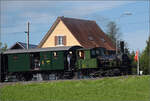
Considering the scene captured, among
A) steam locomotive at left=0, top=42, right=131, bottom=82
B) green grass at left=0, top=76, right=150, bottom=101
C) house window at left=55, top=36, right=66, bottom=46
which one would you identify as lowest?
green grass at left=0, top=76, right=150, bottom=101

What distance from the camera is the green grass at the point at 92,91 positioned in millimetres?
14310

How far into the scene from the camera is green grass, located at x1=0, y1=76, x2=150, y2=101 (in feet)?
46.9

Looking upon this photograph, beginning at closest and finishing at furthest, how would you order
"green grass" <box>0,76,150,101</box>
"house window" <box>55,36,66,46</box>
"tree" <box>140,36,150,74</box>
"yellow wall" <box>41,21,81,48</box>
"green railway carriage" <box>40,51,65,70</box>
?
"green grass" <box>0,76,150,101</box>, "green railway carriage" <box>40,51,65,70</box>, "yellow wall" <box>41,21,81,48</box>, "house window" <box>55,36,66,46</box>, "tree" <box>140,36,150,74</box>

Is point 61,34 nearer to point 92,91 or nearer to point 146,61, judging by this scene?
point 146,61

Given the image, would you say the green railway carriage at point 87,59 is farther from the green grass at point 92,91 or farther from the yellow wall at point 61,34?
the yellow wall at point 61,34

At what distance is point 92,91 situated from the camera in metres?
16.1

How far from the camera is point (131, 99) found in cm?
1348

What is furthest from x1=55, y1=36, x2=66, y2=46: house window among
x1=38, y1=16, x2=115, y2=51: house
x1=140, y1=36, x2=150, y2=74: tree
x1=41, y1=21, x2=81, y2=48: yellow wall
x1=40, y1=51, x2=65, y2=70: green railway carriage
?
x1=40, y1=51, x2=65, y2=70: green railway carriage

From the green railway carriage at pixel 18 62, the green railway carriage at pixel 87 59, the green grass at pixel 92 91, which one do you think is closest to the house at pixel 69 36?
the green railway carriage at pixel 87 59

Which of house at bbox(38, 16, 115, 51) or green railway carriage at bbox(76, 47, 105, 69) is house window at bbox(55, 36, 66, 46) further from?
green railway carriage at bbox(76, 47, 105, 69)

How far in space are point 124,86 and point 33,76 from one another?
522 inches

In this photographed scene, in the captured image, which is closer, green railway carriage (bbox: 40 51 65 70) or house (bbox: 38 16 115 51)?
green railway carriage (bbox: 40 51 65 70)

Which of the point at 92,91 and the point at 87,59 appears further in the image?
the point at 87,59

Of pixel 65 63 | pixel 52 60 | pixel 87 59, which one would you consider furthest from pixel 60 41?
pixel 87 59
